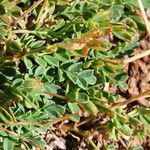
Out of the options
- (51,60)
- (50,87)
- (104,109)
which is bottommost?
(104,109)

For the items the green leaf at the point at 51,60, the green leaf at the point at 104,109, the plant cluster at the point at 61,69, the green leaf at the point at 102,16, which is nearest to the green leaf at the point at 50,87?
the plant cluster at the point at 61,69

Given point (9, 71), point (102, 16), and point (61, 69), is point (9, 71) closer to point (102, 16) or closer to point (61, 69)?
point (61, 69)

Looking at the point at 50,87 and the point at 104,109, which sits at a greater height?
the point at 50,87

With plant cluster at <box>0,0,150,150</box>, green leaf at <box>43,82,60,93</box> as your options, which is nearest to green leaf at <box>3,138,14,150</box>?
plant cluster at <box>0,0,150,150</box>

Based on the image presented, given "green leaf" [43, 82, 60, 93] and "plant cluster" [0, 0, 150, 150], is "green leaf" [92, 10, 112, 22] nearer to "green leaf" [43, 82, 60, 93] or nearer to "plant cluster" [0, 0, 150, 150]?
"plant cluster" [0, 0, 150, 150]

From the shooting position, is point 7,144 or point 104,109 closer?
point 7,144

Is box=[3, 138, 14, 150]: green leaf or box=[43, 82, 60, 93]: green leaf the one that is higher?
box=[43, 82, 60, 93]: green leaf

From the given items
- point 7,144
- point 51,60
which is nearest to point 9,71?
point 51,60

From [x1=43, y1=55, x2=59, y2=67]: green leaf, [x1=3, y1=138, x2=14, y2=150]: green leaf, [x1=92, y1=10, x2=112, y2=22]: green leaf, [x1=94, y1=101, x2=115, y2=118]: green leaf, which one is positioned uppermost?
[x1=92, y1=10, x2=112, y2=22]: green leaf

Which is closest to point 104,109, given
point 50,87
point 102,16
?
point 50,87

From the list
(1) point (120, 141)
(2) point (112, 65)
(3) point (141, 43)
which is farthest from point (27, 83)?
(3) point (141, 43)
